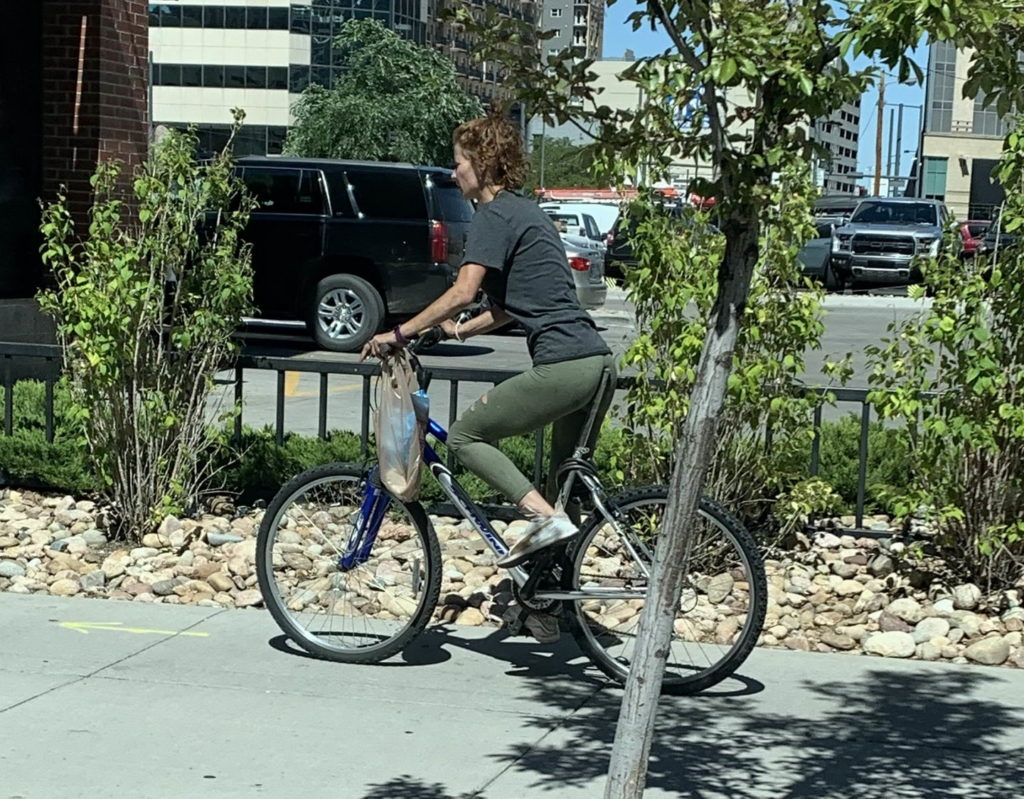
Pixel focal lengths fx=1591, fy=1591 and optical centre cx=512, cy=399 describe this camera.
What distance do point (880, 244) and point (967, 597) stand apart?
92.7 ft

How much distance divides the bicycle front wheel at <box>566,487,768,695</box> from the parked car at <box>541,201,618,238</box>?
25.7 metres

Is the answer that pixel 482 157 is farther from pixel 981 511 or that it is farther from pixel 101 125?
pixel 101 125

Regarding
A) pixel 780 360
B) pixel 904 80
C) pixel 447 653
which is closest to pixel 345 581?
pixel 447 653

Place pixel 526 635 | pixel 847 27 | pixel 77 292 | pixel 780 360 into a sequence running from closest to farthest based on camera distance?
pixel 847 27 < pixel 526 635 < pixel 780 360 < pixel 77 292

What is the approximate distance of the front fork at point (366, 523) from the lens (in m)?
5.75

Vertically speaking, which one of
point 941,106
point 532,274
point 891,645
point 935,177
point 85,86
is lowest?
point 891,645

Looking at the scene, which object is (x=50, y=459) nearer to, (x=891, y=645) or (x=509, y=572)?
(x=509, y=572)

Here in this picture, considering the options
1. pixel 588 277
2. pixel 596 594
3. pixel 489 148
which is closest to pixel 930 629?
pixel 596 594

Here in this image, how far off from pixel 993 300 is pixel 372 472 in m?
2.62

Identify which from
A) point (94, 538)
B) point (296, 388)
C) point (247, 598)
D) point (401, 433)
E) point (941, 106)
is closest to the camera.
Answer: point (401, 433)

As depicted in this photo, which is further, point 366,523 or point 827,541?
point 827,541

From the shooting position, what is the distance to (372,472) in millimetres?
5738

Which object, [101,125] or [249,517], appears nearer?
[249,517]

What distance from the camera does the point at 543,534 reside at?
5480 mm
